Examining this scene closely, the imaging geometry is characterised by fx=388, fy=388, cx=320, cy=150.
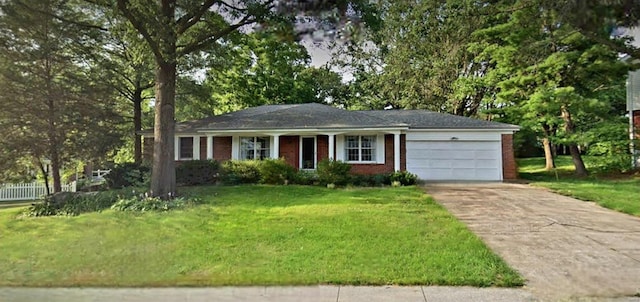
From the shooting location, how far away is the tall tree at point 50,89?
16.0m

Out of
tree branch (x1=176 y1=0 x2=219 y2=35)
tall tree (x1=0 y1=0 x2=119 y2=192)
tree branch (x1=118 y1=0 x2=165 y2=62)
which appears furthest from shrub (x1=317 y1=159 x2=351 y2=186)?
tall tree (x1=0 y1=0 x2=119 y2=192)

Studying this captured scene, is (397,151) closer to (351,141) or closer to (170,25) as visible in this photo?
(351,141)

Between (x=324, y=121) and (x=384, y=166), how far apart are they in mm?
3592

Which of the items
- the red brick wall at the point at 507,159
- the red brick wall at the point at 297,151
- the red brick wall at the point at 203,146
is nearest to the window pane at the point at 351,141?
the red brick wall at the point at 297,151

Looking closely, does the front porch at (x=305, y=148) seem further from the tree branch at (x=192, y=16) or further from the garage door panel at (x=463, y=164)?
the tree branch at (x=192, y=16)

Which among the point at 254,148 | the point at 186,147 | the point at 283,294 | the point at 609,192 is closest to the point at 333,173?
the point at 254,148

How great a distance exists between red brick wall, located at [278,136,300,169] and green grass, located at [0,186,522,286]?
29.2 ft

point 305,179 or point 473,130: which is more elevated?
point 473,130

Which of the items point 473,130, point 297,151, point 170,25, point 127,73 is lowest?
point 297,151

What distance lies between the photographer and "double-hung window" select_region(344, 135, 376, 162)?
18703mm

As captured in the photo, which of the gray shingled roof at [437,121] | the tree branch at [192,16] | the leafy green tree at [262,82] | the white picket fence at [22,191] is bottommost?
the white picket fence at [22,191]

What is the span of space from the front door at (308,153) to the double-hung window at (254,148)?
5.66 ft

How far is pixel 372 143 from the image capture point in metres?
18.7

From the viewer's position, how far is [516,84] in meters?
19.8
